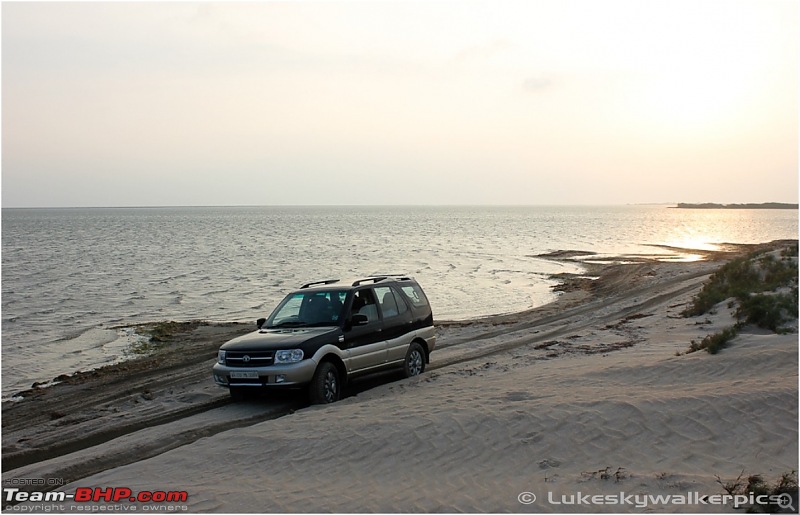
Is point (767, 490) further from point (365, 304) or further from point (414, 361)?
point (414, 361)

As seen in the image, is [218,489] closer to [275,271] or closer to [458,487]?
[458,487]

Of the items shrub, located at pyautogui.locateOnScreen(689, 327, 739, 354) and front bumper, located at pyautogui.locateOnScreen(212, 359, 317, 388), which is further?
shrub, located at pyautogui.locateOnScreen(689, 327, 739, 354)

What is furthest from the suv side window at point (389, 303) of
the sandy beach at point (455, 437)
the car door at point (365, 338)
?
the sandy beach at point (455, 437)

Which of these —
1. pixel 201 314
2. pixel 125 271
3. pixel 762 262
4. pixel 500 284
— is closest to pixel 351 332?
pixel 762 262

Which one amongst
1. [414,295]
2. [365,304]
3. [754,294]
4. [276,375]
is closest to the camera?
[276,375]

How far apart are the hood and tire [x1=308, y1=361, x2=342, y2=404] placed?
18.6 inches

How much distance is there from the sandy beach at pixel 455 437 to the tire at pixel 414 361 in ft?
0.66

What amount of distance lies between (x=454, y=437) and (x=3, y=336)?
58.1ft

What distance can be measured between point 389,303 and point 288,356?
8.73 feet

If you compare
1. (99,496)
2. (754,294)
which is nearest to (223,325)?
(754,294)

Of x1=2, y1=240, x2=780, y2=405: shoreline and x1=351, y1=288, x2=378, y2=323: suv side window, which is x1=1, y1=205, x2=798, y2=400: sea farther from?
x1=351, y1=288, x2=378, y2=323: suv side window

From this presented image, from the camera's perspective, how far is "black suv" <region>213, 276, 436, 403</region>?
1032cm

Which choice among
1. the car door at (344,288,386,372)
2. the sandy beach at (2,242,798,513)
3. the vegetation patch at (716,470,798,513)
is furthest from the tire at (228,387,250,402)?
the vegetation patch at (716,470,798,513)

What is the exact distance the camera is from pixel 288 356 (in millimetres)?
10273
